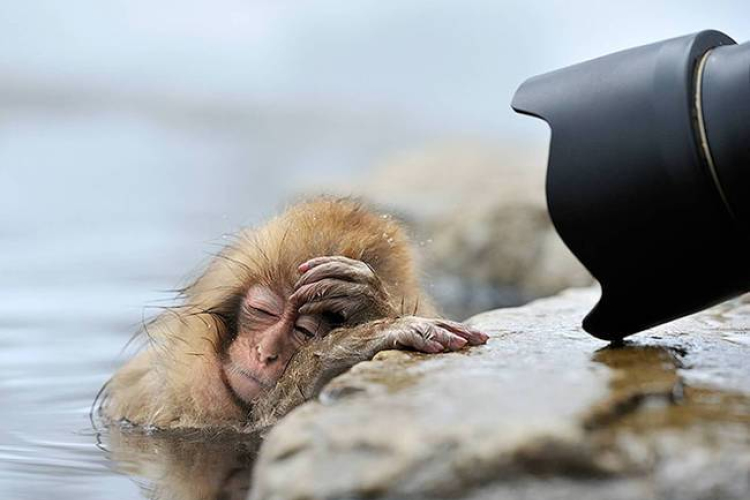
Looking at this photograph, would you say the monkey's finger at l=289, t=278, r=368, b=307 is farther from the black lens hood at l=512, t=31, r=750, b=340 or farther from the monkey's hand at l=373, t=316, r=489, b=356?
the black lens hood at l=512, t=31, r=750, b=340

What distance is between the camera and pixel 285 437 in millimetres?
1929

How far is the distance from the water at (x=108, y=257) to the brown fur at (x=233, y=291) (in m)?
0.11

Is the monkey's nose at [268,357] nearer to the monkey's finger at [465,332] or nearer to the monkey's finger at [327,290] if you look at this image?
the monkey's finger at [327,290]

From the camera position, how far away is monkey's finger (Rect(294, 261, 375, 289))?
10.2 feet

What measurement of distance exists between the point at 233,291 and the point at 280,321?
25 cm

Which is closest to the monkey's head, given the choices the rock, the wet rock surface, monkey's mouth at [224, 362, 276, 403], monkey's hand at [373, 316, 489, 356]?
monkey's mouth at [224, 362, 276, 403]

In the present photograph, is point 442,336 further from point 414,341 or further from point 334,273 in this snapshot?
point 334,273

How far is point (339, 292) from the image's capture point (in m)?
3.08

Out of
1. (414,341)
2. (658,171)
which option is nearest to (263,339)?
(414,341)

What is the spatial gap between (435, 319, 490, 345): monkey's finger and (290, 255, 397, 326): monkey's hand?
15.6 inches

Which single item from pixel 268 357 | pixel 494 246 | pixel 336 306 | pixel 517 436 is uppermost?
pixel 517 436

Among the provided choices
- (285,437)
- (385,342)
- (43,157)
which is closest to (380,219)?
(385,342)

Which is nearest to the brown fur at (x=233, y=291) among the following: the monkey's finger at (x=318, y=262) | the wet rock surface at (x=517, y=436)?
the monkey's finger at (x=318, y=262)

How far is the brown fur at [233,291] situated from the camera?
10.8 ft
